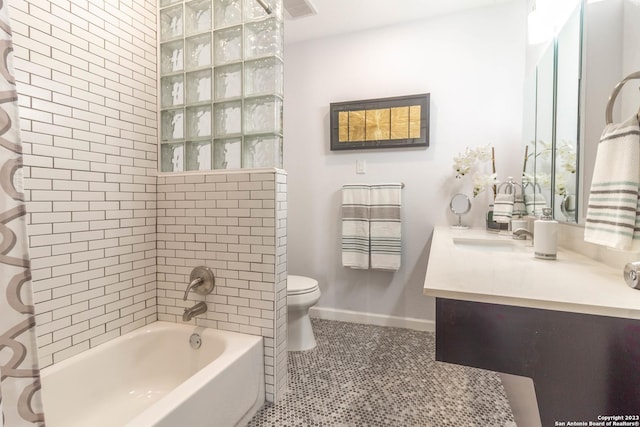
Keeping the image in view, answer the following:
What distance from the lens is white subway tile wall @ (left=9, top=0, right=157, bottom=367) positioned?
117cm

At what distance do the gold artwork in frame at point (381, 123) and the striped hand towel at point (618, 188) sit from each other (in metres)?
1.45

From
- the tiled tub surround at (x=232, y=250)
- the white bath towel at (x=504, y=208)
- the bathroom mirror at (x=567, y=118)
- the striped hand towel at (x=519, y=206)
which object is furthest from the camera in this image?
the striped hand towel at (x=519, y=206)

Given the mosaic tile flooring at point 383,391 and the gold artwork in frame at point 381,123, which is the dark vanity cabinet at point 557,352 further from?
the gold artwork in frame at point 381,123

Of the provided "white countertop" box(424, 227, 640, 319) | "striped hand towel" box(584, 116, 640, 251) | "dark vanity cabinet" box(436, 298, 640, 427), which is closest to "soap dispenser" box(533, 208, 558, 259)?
"white countertop" box(424, 227, 640, 319)

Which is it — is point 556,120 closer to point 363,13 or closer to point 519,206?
point 519,206

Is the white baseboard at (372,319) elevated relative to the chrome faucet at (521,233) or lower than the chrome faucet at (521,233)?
lower

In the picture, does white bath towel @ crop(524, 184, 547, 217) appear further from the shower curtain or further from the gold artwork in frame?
the shower curtain

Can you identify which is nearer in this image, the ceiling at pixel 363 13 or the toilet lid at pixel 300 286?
the toilet lid at pixel 300 286

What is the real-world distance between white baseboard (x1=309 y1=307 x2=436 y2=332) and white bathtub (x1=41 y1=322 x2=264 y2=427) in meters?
1.15

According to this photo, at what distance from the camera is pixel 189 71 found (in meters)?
1.65

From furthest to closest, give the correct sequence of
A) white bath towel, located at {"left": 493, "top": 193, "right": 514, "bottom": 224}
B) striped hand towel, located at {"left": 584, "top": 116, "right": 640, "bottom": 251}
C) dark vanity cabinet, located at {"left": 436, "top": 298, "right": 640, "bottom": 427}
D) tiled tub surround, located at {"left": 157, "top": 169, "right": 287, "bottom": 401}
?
1. white bath towel, located at {"left": 493, "top": 193, "right": 514, "bottom": 224}
2. tiled tub surround, located at {"left": 157, "top": 169, "right": 287, "bottom": 401}
3. striped hand towel, located at {"left": 584, "top": 116, "right": 640, "bottom": 251}
4. dark vanity cabinet, located at {"left": 436, "top": 298, "right": 640, "bottom": 427}

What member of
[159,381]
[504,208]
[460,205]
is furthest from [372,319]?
[159,381]

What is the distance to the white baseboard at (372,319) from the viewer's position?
232cm

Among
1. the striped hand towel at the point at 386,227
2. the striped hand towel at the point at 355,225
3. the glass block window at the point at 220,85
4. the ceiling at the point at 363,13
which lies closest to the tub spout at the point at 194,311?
the glass block window at the point at 220,85
